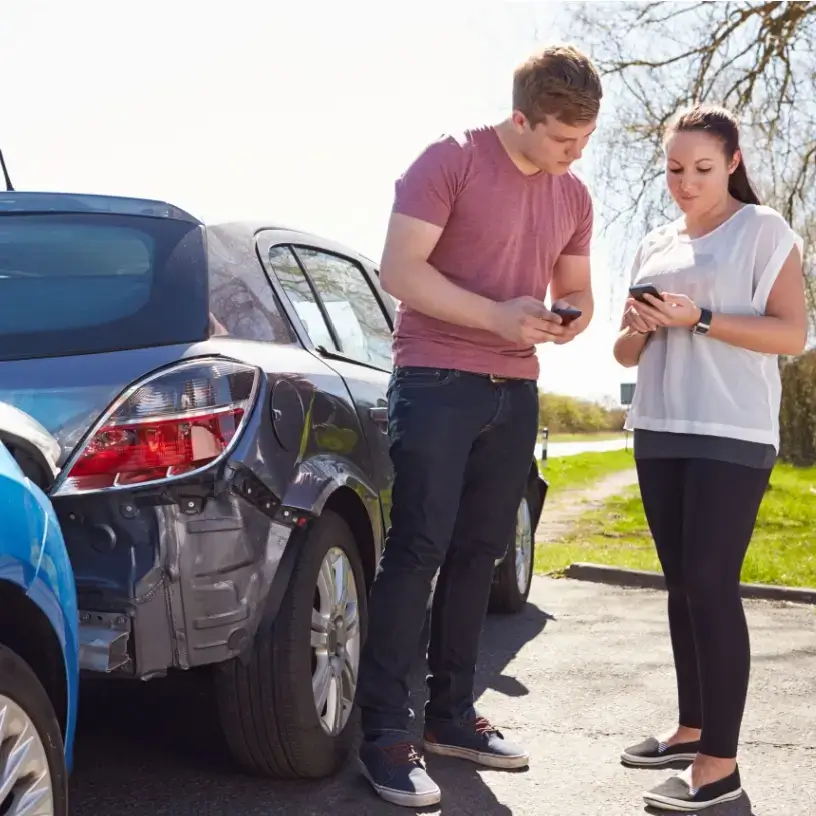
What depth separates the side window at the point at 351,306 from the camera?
14.7ft

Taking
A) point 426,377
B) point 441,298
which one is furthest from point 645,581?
point 441,298

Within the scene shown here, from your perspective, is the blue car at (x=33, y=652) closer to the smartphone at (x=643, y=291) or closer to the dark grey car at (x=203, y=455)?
the dark grey car at (x=203, y=455)

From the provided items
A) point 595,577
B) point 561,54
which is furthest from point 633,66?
point 561,54

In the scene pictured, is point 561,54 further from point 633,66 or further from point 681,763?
point 633,66

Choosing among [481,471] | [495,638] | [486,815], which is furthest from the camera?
[495,638]

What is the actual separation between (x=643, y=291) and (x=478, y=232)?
0.51m

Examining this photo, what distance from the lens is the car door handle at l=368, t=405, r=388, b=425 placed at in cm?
423

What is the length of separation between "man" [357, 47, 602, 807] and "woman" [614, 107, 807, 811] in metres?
0.32

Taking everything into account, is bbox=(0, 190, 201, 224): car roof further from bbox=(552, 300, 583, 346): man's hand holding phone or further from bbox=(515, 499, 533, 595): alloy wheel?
bbox=(515, 499, 533, 595): alloy wheel

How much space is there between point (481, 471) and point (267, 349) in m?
0.77

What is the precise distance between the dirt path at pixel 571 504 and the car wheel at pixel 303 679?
9.30m

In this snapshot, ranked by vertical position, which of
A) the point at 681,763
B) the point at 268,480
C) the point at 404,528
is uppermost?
the point at 268,480

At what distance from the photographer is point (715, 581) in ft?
11.8

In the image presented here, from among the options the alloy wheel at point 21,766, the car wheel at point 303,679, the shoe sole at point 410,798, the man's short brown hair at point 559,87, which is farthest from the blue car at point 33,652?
the man's short brown hair at point 559,87
